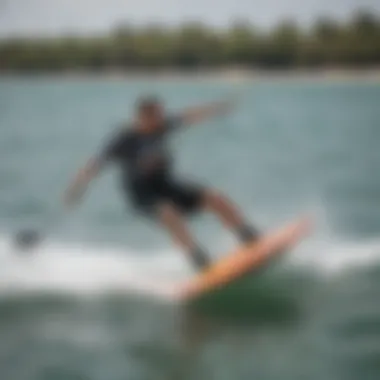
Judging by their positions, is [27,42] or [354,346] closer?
[354,346]

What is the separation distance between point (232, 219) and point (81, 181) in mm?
310


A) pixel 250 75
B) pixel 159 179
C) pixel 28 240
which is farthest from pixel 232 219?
pixel 28 240

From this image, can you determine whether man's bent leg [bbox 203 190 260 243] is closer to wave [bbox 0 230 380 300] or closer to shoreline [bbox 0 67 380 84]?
wave [bbox 0 230 380 300]

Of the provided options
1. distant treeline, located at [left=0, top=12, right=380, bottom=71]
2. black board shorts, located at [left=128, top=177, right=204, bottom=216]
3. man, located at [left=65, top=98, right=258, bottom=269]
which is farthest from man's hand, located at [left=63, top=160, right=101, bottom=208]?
distant treeline, located at [left=0, top=12, right=380, bottom=71]

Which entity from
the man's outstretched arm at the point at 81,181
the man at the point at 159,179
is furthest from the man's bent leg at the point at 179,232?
the man's outstretched arm at the point at 81,181

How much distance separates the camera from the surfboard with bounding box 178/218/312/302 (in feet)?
5.13

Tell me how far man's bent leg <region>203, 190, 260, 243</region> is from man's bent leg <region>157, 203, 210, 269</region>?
60 millimetres

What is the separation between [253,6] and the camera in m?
1.63

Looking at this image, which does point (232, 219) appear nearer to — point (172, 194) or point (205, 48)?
point (172, 194)

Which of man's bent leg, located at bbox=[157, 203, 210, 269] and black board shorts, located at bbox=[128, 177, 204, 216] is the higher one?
black board shorts, located at bbox=[128, 177, 204, 216]

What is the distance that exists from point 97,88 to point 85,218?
27cm

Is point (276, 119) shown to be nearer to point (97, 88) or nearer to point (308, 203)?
point (308, 203)

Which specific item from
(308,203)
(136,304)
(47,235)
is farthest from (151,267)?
(308,203)

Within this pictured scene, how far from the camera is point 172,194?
1.58m
